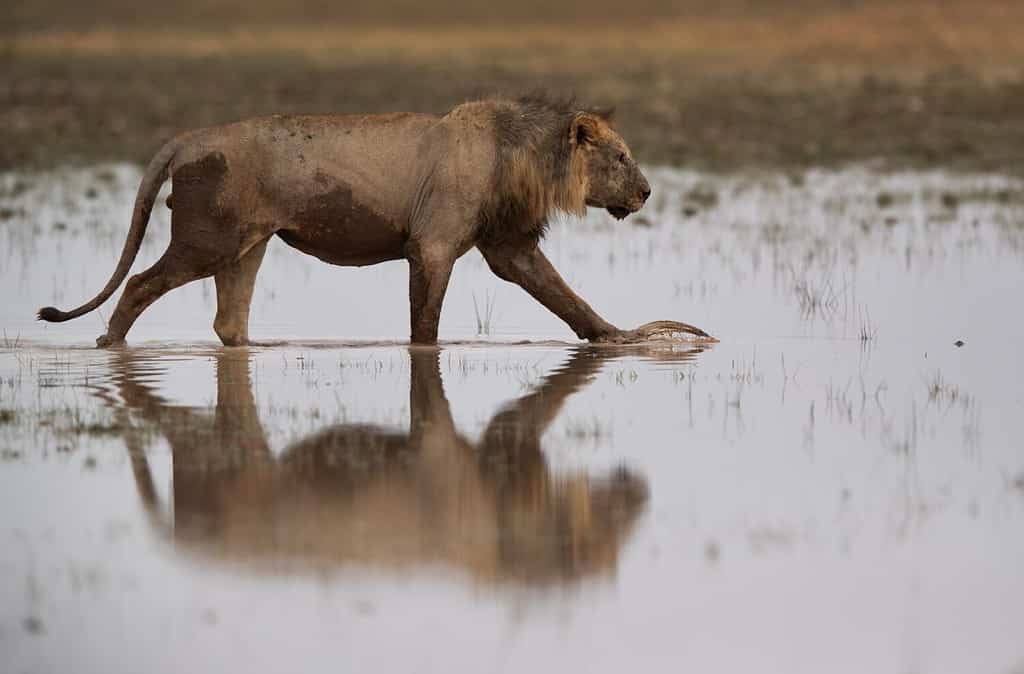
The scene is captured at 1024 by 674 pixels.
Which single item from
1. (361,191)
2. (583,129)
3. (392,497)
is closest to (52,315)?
(361,191)

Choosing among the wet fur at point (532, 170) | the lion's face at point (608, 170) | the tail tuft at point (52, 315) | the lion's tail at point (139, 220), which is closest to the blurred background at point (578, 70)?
the wet fur at point (532, 170)

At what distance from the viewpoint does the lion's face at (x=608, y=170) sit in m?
13.5

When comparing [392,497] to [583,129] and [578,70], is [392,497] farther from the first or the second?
[578,70]

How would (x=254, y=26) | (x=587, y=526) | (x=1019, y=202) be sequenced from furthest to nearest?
(x=254, y=26), (x=1019, y=202), (x=587, y=526)

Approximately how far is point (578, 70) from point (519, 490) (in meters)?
52.0

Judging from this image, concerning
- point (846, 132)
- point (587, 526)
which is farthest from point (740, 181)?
point (587, 526)

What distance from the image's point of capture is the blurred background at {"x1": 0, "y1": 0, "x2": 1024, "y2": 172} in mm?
34438

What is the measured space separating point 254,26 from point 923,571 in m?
87.4

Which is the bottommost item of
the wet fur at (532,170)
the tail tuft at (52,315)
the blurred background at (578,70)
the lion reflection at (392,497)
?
the lion reflection at (392,497)

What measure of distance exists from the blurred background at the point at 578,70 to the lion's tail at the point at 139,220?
6.93 ft

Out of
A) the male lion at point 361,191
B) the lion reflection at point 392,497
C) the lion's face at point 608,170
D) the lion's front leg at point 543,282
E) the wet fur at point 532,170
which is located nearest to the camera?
the lion reflection at point 392,497

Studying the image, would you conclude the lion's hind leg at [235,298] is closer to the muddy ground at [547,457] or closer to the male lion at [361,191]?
the male lion at [361,191]

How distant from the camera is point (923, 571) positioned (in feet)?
24.3

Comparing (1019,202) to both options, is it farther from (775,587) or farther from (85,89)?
(85,89)
